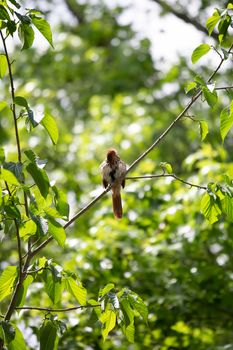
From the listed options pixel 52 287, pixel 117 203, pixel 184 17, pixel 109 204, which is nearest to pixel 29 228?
pixel 52 287

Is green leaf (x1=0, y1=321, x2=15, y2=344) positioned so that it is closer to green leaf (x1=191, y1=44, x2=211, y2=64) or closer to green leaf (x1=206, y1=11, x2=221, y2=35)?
green leaf (x1=191, y1=44, x2=211, y2=64)

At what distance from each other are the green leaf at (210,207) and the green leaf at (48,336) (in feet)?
2.67

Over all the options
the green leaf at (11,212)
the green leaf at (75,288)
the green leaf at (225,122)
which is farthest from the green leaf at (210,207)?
the green leaf at (11,212)

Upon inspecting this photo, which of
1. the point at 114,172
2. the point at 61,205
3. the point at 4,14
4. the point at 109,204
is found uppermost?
the point at 109,204

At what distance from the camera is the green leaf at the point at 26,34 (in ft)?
9.05

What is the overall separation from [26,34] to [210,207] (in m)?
1.06

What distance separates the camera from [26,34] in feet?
9.10

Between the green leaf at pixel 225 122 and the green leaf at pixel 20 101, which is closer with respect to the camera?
the green leaf at pixel 20 101

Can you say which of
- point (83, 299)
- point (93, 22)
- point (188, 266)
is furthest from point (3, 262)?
point (93, 22)

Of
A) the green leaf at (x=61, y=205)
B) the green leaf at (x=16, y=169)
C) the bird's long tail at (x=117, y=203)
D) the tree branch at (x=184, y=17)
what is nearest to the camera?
the green leaf at (x=16, y=169)

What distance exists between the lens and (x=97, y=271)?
16.3 feet

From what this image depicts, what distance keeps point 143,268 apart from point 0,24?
2817mm

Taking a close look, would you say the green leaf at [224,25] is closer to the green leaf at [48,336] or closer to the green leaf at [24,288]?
the green leaf at [24,288]

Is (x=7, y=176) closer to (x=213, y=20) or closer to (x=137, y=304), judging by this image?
(x=137, y=304)
